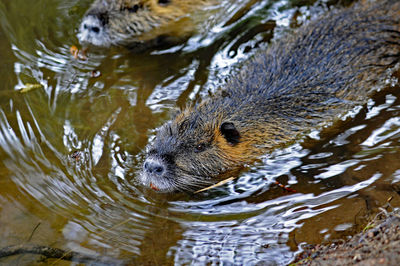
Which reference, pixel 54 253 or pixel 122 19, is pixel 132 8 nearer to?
pixel 122 19

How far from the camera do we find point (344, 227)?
9.73 feet

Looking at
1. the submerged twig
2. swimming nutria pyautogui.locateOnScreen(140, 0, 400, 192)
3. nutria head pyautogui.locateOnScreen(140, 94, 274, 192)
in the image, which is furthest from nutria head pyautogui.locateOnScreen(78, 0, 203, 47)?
the submerged twig

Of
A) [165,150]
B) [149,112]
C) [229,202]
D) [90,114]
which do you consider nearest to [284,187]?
[229,202]

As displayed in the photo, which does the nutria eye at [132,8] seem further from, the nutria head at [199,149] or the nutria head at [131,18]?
the nutria head at [199,149]

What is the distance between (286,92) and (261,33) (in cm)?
146

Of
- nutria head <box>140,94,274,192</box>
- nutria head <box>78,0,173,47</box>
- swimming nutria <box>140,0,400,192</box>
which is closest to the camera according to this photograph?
nutria head <box>140,94,274,192</box>

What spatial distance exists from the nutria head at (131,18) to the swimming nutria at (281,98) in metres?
1.45

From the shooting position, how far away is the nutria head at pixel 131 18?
5082mm

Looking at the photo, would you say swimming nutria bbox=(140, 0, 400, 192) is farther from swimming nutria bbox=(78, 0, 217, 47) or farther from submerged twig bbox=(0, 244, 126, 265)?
swimming nutria bbox=(78, 0, 217, 47)

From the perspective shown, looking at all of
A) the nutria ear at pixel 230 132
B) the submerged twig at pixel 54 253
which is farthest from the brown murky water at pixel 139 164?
the nutria ear at pixel 230 132

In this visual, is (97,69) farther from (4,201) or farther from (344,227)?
(344,227)

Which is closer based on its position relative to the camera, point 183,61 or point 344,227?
point 344,227

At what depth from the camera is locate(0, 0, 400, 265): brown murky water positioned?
304 cm

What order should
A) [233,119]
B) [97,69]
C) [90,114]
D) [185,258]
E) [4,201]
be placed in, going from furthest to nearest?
[97,69] < [90,114] < [233,119] < [4,201] < [185,258]
